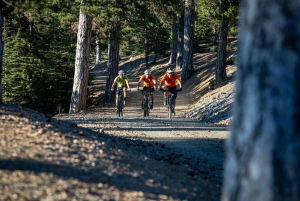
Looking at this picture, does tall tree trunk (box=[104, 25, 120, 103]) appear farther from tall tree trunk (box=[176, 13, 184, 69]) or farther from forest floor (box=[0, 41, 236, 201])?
tall tree trunk (box=[176, 13, 184, 69])

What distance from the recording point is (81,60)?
24.8 meters

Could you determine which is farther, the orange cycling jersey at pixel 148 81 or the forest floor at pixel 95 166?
the orange cycling jersey at pixel 148 81

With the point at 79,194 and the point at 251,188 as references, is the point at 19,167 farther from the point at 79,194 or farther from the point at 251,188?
the point at 251,188

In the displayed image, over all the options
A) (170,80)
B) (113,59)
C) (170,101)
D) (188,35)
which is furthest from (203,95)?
(170,80)

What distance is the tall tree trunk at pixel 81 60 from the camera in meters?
24.5

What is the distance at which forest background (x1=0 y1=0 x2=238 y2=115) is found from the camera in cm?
2486

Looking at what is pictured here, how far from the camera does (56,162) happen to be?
6.89m

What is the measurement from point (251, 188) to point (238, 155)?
26cm

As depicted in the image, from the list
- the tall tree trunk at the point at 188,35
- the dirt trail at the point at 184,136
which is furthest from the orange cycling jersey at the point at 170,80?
the tall tree trunk at the point at 188,35

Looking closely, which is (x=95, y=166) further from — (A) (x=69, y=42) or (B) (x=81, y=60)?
(A) (x=69, y=42)

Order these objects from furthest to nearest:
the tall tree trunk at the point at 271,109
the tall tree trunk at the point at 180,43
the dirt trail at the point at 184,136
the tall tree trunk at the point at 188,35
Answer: the tall tree trunk at the point at 180,43, the tall tree trunk at the point at 188,35, the dirt trail at the point at 184,136, the tall tree trunk at the point at 271,109

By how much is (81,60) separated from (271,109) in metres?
21.5

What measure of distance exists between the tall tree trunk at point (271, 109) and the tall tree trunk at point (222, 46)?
25.2m

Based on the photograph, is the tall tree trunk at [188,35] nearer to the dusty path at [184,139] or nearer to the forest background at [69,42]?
the forest background at [69,42]
